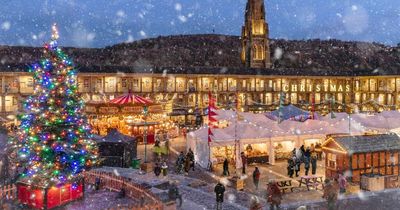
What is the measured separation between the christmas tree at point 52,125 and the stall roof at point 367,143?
10728 mm

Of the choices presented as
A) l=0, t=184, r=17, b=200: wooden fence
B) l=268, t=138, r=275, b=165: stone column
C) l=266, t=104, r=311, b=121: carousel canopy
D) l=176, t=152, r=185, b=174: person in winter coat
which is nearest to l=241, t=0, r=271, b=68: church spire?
l=266, t=104, r=311, b=121: carousel canopy

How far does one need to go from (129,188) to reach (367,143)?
10335 mm

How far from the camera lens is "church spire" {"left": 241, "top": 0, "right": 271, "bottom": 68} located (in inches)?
2975

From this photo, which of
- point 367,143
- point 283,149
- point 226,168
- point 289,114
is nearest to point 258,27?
point 289,114

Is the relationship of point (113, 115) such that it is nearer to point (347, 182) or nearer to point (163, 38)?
point (347, 182)

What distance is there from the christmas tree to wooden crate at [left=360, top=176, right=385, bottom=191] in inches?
435

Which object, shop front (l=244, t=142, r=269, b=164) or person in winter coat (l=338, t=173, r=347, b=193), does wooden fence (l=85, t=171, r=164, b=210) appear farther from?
shop front (l=244, t=142, r=269, b=164)

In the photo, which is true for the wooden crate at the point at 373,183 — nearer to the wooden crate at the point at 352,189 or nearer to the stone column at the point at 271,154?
the wooden crate at the point at 352,189

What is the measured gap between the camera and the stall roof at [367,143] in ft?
63.7

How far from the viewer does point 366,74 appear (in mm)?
67062

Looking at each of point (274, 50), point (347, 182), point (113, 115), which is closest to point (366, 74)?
point (113, 115)

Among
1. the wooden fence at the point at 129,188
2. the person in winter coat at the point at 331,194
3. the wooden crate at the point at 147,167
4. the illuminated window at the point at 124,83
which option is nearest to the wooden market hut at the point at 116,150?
the wooden crate at the point at 147,167

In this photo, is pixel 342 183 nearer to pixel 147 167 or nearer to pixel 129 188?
pixel 129 188

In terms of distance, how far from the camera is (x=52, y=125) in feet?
49.8
